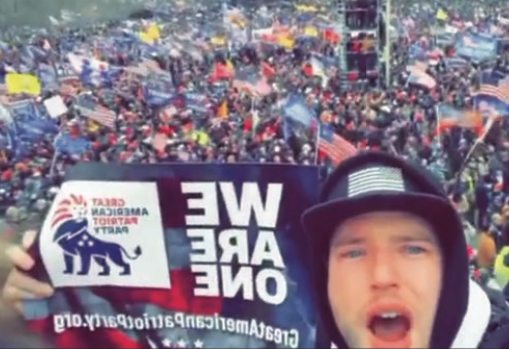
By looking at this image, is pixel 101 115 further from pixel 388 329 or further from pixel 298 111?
pixel 388 329

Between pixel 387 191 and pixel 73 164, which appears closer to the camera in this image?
pixel 387 191

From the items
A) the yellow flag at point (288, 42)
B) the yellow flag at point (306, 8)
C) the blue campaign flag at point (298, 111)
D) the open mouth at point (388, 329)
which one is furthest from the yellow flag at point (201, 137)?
the open mouth at point (388, 329)

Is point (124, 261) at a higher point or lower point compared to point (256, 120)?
lower

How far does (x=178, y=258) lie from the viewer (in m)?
3.27

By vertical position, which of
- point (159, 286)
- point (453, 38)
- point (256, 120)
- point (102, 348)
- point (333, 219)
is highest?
point (453, 38)

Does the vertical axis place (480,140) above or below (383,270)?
Result: above

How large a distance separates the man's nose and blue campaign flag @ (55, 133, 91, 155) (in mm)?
947

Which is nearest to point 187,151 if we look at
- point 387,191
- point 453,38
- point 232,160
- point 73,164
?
point 232,160

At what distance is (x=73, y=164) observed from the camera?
131 inches

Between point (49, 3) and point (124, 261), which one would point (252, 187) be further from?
point (49, 3)

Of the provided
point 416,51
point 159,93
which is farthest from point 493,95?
point 159,93

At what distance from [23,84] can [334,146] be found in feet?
3.24

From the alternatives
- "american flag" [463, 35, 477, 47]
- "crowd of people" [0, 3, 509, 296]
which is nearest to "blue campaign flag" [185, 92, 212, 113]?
"crowd of people" [0, 3, 509, 296]

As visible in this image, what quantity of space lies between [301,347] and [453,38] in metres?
1.03
